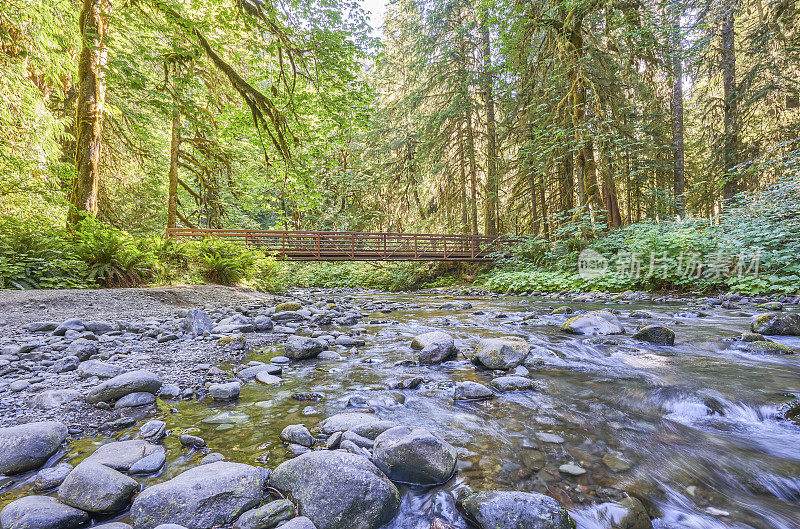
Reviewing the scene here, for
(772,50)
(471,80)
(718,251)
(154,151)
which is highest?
Answer: (471,80)

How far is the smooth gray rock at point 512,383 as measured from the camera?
102 inches

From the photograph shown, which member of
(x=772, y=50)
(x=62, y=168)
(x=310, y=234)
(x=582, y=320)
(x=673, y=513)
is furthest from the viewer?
(x=310, y=234)

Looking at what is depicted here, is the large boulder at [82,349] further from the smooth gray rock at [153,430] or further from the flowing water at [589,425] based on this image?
the smooth gray rock at [153,430]

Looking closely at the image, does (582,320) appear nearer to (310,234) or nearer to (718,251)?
(718,251)

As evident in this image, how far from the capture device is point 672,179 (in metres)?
12.0

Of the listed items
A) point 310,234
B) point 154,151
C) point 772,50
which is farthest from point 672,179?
point 154,151

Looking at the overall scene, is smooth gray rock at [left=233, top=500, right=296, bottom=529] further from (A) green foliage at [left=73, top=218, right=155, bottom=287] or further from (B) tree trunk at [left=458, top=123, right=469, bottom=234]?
(B) tree trunk at [left=458, top=123, right=469, bottom=234]

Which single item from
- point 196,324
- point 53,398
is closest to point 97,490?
point 53,398

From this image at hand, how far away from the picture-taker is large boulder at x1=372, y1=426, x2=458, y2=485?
1525 millimetres

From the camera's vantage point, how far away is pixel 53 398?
2117mm

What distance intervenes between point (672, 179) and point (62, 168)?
1712 centimetres

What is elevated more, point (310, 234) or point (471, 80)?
point (471, 80)

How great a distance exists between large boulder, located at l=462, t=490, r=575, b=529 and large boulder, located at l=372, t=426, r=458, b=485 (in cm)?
23

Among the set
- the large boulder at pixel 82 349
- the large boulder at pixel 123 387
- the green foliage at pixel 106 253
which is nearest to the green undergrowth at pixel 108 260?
the green foliage at pixel 106 253
